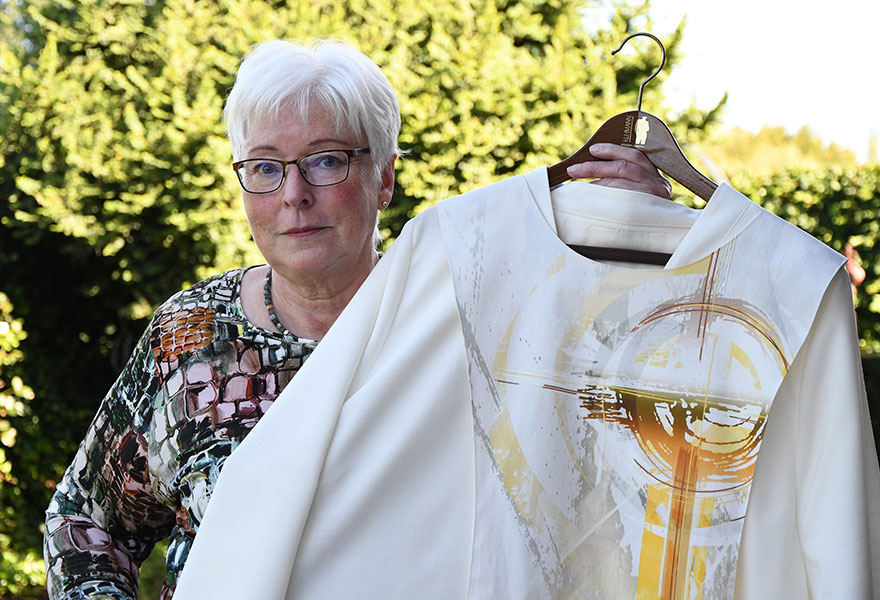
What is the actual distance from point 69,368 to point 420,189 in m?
2.23

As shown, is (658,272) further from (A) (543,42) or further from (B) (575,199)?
(A) (543,42)

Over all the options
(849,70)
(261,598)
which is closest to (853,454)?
(261,598)

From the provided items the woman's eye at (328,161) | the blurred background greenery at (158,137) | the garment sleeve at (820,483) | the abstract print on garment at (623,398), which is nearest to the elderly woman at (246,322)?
Result: the woman's eye at (328,161)

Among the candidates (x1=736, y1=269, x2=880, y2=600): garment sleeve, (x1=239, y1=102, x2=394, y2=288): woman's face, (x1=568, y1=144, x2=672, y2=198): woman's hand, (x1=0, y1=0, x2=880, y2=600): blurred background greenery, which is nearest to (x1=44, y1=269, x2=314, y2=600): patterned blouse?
(x1=239, y1=102, x2=394, y2=288): woman's face

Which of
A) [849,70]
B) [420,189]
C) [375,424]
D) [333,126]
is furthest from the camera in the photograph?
[849,70]

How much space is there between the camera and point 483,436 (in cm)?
133

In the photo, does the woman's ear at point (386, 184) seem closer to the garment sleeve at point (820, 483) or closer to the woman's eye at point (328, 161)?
the woman's eye at point (328, 161)

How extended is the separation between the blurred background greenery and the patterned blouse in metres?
2.35

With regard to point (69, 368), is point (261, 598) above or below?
below

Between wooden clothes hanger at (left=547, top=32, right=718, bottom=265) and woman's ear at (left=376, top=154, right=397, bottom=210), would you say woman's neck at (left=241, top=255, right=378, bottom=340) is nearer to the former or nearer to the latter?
woman's ear at (left=376, top=154, right=397, bottom=210)

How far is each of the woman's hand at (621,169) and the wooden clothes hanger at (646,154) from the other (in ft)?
0.04

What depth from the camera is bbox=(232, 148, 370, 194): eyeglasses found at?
1541 millimetres

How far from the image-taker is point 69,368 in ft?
15.6

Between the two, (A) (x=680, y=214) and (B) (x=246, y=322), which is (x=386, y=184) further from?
(A) (x=680, y=214)
